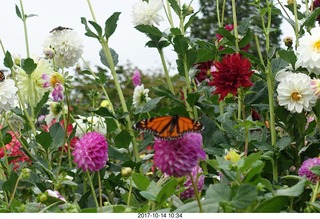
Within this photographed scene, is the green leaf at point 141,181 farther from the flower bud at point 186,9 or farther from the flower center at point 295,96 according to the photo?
the flower bud at point 186,9

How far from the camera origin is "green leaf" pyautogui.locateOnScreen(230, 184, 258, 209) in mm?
1084

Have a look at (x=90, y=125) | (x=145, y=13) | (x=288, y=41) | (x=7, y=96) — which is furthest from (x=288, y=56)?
(x=7, y=96)

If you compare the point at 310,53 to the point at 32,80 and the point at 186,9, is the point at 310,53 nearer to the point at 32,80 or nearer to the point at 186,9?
the point at 186,9

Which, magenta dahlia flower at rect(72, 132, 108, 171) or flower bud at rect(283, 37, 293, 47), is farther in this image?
flower bud at rect(283, 37, 293, 47)

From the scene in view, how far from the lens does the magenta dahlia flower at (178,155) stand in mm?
1116

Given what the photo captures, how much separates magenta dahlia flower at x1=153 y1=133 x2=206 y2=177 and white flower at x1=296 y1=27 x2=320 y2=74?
105cm

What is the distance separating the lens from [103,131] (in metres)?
2.62

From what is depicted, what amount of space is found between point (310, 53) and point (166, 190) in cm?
99

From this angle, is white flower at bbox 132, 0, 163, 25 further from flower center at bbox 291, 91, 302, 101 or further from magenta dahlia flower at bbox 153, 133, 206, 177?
magenta dahlia flower at bbox 153, 133, 206, 177

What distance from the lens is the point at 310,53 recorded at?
6.91 feet

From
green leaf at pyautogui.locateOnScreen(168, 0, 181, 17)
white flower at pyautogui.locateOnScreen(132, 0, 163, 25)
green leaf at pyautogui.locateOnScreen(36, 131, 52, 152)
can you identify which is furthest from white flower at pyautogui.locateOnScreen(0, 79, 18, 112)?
green leaf at pyautogui.locateOnScreen(168, 0, 181, 17)

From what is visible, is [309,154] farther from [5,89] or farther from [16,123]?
[16,123]
